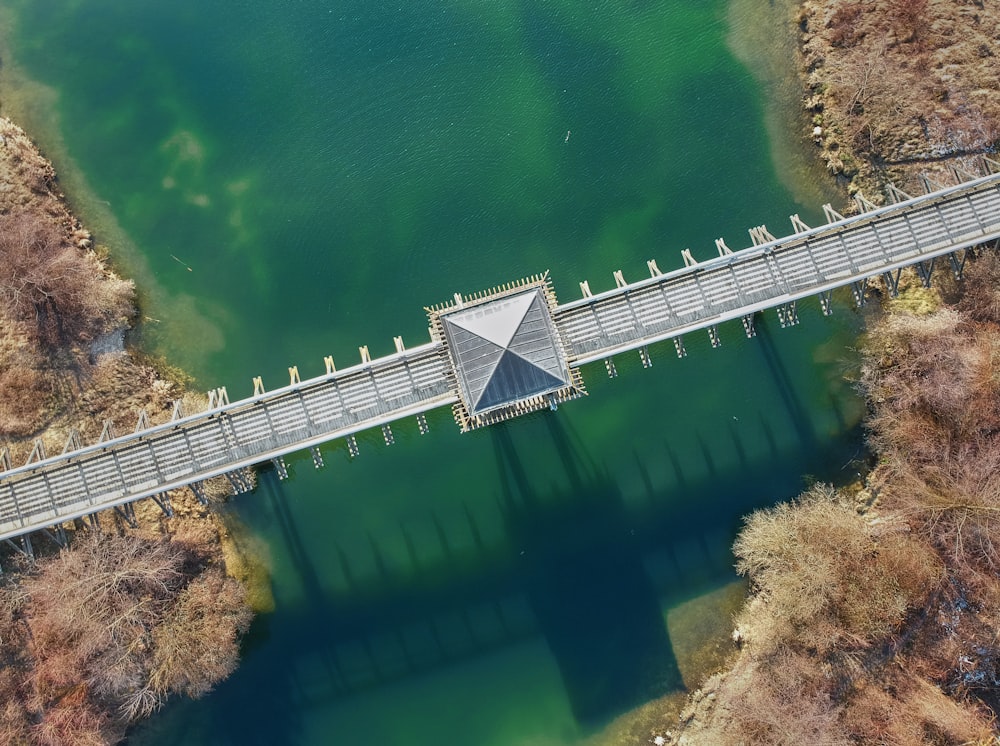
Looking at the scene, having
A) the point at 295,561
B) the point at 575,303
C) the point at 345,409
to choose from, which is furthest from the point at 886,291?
the point at 295,561

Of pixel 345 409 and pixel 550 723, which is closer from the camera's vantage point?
pixel 345 409

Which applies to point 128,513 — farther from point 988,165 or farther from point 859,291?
point 988,165

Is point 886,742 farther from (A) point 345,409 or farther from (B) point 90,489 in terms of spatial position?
(B) point 90,489

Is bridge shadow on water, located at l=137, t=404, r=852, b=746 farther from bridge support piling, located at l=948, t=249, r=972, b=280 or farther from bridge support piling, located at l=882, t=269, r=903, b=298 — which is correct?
bridge support piling, located at l=948, t=249, r=972, b=280

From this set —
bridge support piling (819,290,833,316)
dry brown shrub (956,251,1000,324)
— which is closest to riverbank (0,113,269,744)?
bridge support piling (819,290,833,316)

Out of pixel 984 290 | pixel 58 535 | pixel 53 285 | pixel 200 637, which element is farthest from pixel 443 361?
pixel 984 290

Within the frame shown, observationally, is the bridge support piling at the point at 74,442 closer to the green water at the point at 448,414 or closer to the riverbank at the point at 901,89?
the green water at the point at 448,414
